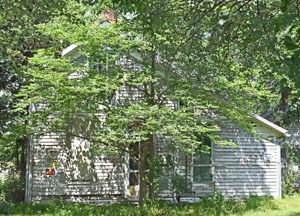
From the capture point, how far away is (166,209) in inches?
471

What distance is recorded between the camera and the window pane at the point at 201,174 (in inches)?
598

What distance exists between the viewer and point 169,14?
284 inches

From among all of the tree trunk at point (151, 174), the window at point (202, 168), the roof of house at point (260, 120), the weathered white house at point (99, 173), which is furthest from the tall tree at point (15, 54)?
the window at point (202, 168)

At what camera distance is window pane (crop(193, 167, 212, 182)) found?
1520 centimetres

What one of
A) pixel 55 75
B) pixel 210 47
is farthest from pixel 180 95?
pixel 210 47

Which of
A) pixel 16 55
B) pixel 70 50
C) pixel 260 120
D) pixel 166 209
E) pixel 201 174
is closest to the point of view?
pixel 166 209

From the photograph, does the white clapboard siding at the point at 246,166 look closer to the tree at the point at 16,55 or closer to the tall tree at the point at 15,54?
the tree at the point at 16,55

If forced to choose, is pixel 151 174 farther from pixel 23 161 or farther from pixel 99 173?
pixel 23 161

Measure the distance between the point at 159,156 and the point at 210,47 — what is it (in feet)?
26.4

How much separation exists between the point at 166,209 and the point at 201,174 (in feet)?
11.9

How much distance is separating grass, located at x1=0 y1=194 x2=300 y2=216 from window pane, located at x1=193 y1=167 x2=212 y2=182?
1.65m

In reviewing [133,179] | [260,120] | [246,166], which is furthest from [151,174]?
[260,120]

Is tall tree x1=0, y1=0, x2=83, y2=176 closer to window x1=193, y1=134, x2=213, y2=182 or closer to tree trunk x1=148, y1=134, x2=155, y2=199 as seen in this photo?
tree trunk x1=148, y1=134, x2=155, y2=199

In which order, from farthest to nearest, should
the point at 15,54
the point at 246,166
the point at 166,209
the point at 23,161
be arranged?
the point at 23,161, the point at 246,166, the point at 15,54, the point at 166,209
